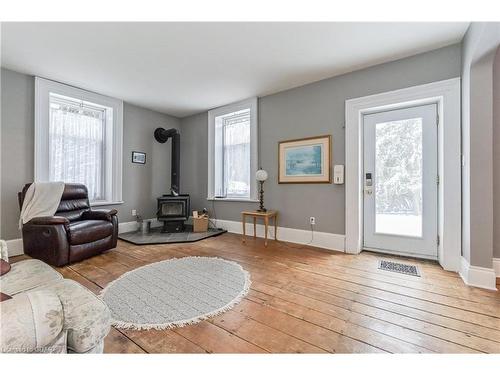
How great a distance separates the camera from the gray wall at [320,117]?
8.37ft

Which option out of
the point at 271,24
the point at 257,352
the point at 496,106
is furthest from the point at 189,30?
the point at 496,106

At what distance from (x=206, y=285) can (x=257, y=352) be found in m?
0.93

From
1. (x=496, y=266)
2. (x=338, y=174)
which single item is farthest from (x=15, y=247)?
(x=496, y=266)

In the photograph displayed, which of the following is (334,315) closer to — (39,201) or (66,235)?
(66,235)

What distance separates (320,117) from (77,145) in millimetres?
4015

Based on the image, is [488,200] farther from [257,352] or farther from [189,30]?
[189,30]

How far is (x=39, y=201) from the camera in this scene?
279 cm

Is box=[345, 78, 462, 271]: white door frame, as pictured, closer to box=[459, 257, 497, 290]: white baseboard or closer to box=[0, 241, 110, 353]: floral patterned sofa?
box=[459, 257, 497, 290]: white baseboard

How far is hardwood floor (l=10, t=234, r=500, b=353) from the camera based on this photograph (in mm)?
1276

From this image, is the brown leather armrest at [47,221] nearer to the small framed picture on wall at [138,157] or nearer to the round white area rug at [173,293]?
the round white area rug at [173,293]

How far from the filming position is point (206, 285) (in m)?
2.03

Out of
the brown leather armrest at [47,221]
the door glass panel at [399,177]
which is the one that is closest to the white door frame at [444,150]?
the door glass panel at [399,177]

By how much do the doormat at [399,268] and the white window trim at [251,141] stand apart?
2148 millimetres

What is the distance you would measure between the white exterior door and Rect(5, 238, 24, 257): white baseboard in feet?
15.7
